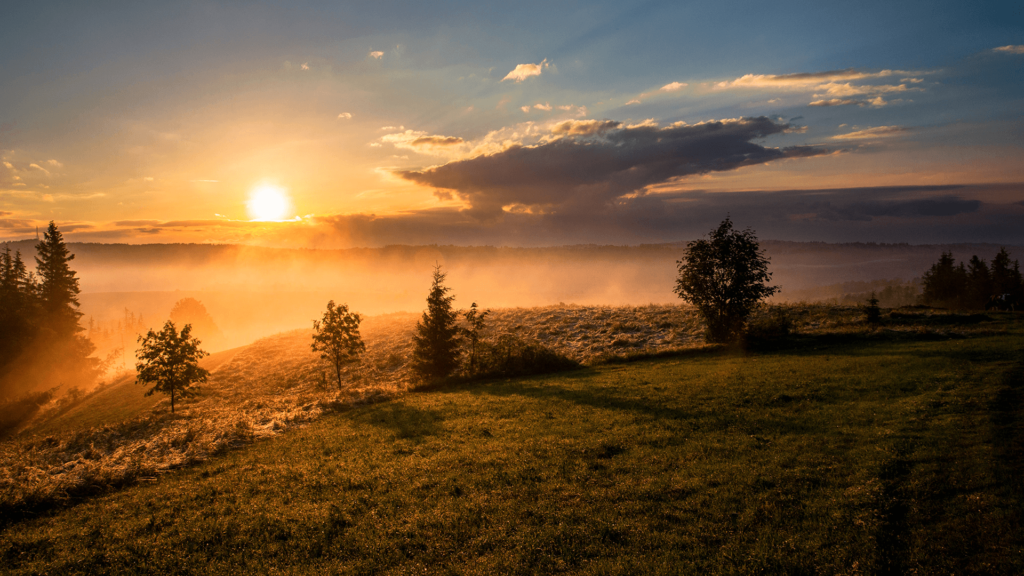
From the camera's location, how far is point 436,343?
37.6 m

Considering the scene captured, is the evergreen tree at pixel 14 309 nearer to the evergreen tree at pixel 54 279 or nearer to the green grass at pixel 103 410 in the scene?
the evergreen tree at pixel 54 279

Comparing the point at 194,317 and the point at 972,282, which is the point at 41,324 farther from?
the point at 972,282

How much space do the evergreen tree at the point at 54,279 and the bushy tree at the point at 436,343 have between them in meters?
63.8

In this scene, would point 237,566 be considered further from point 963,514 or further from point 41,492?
point 963,514

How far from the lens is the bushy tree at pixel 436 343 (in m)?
37.2

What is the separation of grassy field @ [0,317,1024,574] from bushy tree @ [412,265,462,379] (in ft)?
46.3

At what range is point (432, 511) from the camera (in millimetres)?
12898

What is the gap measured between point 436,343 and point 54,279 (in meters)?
69.1

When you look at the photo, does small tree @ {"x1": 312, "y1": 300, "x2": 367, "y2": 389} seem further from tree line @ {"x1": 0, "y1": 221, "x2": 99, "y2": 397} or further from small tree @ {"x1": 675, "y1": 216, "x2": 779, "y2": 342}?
tree line @ {"x1": 0, "y1": 221, "x2": 99, "y2": 397}

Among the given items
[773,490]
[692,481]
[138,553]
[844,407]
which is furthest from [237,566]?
[844,407]

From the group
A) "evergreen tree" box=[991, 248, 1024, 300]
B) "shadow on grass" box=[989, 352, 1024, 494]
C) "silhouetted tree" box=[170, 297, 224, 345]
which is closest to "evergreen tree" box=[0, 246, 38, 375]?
"silhouetted tree" box=[170, 297, 224, 345]

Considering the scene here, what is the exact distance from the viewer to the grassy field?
10211 mm

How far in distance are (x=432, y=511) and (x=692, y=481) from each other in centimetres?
802

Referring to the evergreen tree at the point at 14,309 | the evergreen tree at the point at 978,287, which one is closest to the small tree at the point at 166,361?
the evergreen tree at the point at 14,309
